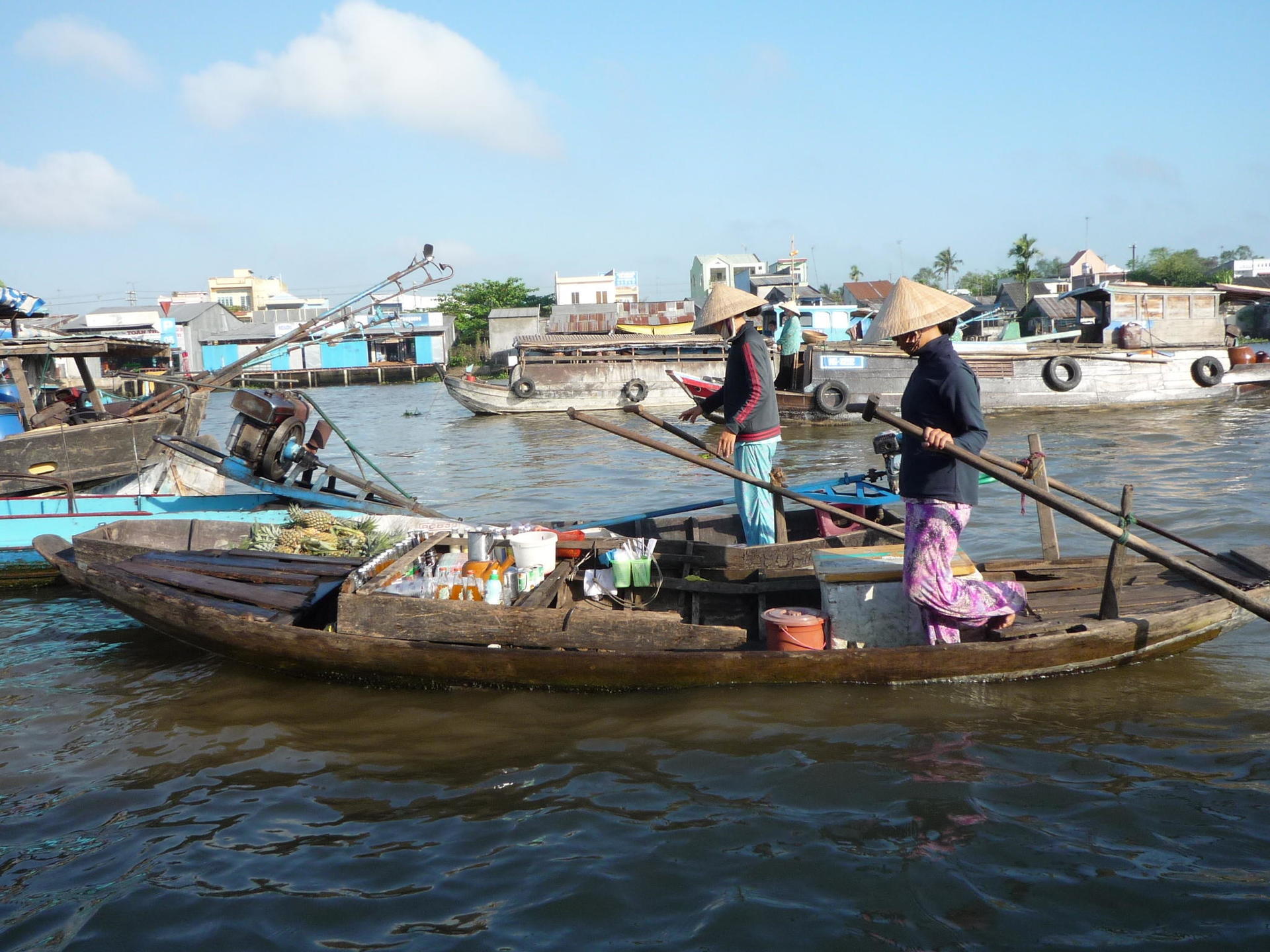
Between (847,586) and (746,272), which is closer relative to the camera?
(847,586)

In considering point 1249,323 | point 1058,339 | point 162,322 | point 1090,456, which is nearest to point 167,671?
point 1090,456

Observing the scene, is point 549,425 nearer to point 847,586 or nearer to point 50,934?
point 847,586

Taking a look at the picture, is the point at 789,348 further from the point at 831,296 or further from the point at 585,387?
the point at 831,296

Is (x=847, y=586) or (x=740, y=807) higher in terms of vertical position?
(x=847, y=586)

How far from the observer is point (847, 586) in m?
4.82

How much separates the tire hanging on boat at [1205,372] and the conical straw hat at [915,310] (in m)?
17.5

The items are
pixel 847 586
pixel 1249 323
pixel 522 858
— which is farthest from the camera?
pixel 1249 323

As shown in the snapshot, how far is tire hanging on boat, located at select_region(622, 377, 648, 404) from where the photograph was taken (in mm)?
23281

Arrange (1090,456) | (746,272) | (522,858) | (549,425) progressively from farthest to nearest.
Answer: (746,272) < (549,425) < (1090,456) < (522,858)

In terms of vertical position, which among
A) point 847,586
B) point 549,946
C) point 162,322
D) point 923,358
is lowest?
point 549,946

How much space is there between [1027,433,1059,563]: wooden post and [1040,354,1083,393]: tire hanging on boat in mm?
13874

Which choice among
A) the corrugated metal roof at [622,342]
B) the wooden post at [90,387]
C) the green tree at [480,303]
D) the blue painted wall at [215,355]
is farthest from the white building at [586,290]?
the wooden post at [90,387]

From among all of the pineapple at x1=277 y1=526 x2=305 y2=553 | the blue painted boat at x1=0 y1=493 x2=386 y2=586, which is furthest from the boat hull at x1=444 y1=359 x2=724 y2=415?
the pineapple at x1=277 y1=526 x2=305 y2=553

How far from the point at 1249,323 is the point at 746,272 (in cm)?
2832
